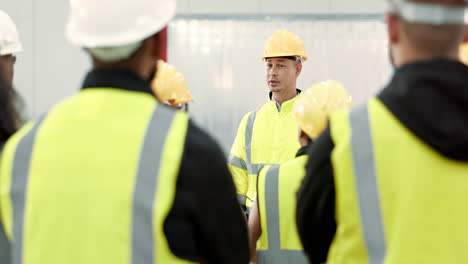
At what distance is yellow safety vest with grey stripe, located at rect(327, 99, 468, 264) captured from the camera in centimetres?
175

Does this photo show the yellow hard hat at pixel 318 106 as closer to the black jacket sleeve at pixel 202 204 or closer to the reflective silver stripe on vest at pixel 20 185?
the black jacket sleeve at pixel 202 204

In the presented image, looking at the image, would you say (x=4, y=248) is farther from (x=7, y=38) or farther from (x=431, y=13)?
(x=431, y=13)

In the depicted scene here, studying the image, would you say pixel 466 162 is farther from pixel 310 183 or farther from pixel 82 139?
pixel 82 139

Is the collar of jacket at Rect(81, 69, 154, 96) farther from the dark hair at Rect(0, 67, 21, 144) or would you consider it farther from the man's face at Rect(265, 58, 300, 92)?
the man's face at Rect(265, 58, 300, 92)

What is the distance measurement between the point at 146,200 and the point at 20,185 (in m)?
0.39

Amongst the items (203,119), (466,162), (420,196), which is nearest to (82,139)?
(420,196)

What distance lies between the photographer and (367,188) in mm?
1780

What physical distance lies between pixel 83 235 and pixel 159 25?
2.02 feet

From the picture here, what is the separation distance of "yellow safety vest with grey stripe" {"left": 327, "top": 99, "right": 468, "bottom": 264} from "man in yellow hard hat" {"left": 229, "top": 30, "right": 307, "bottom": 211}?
111 inches

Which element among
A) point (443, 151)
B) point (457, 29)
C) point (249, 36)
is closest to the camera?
point (443, 151)

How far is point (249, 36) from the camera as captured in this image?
21.6 ft

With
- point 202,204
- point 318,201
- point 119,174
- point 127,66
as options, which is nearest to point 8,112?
point 127,66

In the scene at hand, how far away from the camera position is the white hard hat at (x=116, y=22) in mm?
1799

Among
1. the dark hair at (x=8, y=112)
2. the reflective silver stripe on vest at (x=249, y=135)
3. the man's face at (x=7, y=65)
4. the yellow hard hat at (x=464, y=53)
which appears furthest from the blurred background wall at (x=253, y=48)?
the dark hair at (x=8, y=112)
